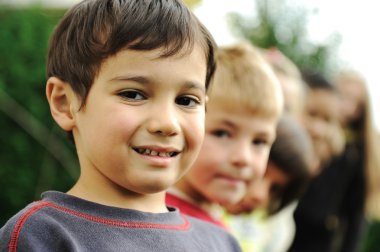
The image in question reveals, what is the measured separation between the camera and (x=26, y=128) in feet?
18.4

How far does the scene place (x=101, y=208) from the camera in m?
2.10

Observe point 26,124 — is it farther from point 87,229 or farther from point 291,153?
point 87,229

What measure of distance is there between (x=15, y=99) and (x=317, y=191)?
2795mm

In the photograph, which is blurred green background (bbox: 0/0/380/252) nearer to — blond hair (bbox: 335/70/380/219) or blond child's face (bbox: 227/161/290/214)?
blond child's face (bbox: 227/161/290/214)

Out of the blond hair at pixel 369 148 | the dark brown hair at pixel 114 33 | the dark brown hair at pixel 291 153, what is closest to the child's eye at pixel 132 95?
the dark brown hair at pixel 114 33

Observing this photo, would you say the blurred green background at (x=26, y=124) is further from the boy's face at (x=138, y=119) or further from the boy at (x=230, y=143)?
the boy's face at (x=138, y=119)

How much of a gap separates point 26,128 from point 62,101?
3.49 meters

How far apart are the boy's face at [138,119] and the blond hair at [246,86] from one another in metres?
0.95

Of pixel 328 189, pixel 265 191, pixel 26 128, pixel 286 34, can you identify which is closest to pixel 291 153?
pixel 265 191

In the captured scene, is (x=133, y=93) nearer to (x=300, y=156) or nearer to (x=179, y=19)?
(x=179, y=19)

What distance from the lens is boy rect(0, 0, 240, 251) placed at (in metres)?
2.04

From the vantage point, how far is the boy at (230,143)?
122 inches

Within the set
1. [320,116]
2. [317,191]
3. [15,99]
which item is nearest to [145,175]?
[15,99]

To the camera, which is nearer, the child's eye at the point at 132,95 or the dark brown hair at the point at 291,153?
the child's eye at the point at 132,95
